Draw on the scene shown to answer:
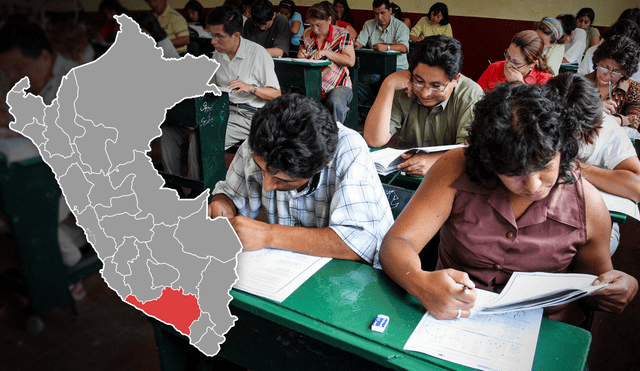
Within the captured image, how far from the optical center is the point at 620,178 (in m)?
1.59

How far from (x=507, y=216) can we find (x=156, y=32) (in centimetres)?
91

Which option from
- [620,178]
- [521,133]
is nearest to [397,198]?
[521,133]

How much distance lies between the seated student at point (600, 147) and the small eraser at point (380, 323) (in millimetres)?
807

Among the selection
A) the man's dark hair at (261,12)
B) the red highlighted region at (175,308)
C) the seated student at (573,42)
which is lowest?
the seated student at (573,42)

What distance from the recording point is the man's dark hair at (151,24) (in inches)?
22.2

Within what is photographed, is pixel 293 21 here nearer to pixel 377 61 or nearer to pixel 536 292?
pixel 377 61

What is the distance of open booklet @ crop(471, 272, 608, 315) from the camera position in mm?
900

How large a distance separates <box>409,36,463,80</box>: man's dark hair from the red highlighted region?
1567 millimetres

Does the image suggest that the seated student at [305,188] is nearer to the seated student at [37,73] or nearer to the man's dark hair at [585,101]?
the seated student at [37,73]

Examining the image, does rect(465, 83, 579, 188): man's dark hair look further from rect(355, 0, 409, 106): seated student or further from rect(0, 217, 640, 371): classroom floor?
rect(355, 0, 409, 106): seated student

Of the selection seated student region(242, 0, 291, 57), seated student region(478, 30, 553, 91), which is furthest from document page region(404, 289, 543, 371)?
seated student region(242, 0, 291, 57)

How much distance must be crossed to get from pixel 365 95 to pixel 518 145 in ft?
13.1

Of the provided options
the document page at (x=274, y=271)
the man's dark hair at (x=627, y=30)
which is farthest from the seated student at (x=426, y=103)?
the man's dark hair at (x=627, y=30)

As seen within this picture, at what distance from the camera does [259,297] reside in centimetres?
97
